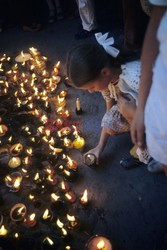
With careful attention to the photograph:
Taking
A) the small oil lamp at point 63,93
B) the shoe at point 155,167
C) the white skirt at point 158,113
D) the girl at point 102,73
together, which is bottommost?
the small oil lamp at point 63,93

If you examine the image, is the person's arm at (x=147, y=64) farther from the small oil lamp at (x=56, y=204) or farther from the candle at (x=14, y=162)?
the candle at (x=14, y=162)

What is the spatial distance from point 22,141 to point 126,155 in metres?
1.49

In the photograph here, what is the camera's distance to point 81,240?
8.97 feet

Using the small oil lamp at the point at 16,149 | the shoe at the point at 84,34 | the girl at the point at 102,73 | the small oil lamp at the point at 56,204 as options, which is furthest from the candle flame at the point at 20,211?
the shoe at the point at 84,34

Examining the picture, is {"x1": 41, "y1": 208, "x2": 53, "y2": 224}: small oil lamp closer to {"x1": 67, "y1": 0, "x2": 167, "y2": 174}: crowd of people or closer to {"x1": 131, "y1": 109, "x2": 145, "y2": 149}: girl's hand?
{"x1": 67, "y1": 0, "x2": 167, "y2": 174}: crowd of people

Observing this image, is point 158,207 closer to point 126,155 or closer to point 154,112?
point 126,155

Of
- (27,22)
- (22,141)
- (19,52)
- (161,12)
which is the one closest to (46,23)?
(27,22)

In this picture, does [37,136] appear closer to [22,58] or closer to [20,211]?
[20,211]

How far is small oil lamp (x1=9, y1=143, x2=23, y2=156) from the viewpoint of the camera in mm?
3561

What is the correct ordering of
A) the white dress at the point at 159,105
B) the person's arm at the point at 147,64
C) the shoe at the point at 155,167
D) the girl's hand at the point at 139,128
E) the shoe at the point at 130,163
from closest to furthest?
the white dress at the point at 159,105
the person's arm at the point at 147,64
the girl's hand at the point at 139,128
the shoe at the point at 155,167
the shoe at the point at 130,163

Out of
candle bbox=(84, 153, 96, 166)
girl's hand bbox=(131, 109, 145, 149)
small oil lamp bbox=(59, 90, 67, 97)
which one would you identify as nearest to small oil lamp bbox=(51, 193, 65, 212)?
candle bbox=(84, 153, 96, 166)

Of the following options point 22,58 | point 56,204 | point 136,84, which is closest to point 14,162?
point 56,204

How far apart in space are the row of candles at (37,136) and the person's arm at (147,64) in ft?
4.52

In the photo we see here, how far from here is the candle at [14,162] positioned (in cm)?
347
